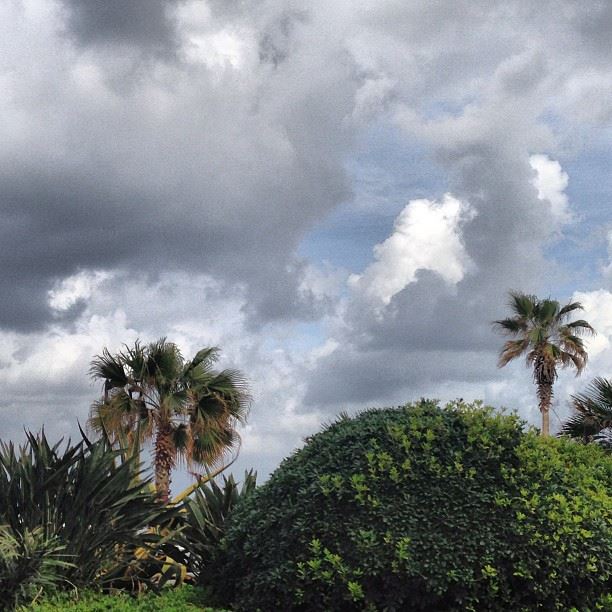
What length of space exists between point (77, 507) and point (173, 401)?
1274 cm

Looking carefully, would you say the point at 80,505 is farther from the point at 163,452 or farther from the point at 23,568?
the point at 163,452

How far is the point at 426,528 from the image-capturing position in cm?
831

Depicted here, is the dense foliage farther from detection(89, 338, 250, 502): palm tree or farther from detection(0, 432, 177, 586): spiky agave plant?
detection(89, 338, 250, 502): palm tree

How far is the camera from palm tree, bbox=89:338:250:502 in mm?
21906

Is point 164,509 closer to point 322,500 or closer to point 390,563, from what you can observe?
point 322,500

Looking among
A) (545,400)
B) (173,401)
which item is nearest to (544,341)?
(545,400)

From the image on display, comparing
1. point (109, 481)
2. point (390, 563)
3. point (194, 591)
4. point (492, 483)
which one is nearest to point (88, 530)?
point (109, 481)

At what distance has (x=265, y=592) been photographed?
28.3 ft

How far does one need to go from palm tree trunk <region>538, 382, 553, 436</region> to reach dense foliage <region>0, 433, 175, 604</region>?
26.9m

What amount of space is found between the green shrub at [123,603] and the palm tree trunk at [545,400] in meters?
26.8

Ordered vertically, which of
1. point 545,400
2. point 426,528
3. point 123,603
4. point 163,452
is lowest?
point 123,603

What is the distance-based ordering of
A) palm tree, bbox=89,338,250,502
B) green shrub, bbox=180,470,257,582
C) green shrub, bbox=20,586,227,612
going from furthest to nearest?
palm tree, bbox=89,338,250,502 < green shrub, bbox=180,470,257,582 < green shrub, bbox=20,586,227,612

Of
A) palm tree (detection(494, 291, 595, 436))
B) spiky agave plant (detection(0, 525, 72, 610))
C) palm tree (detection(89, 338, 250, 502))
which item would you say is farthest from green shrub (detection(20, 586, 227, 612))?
palm tree (detection(494, 291, 595, 436))

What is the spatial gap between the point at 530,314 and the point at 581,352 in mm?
2336
